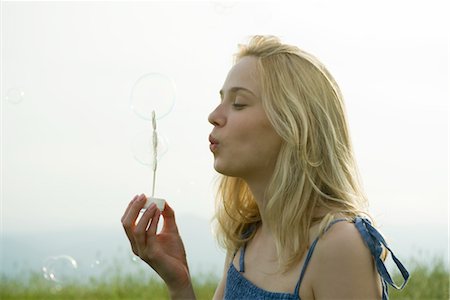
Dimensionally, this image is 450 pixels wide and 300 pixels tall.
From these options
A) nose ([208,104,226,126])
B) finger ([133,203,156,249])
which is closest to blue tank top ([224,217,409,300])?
finger ([133,203,156,249])

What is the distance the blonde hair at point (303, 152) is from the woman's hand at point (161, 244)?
1.52 feet

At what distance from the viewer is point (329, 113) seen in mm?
2342

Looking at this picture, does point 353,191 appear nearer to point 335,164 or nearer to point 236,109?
point 335,164

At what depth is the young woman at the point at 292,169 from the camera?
2.15 meters

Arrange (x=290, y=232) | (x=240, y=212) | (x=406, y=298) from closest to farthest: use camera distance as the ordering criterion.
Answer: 1. (x=290, y=232)
2. (x=240, y=212)
3. (x=406, y=298)

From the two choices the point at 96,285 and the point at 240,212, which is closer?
the point at 240,212

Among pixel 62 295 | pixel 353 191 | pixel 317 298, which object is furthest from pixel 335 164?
pixel 62 295

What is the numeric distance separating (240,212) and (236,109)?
1.68 ft

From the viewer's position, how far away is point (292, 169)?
232 centimetres

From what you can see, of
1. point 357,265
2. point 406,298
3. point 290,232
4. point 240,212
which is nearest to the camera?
point 357,265

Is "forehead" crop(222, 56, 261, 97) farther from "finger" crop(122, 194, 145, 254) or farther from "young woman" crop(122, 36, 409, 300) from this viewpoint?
"finger" crop(122, 194, 145, 254)

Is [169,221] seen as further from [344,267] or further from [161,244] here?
[344,267]

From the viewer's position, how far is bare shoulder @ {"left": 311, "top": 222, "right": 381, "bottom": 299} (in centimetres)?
207

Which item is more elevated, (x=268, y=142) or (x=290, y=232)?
(x=268, y=142)
